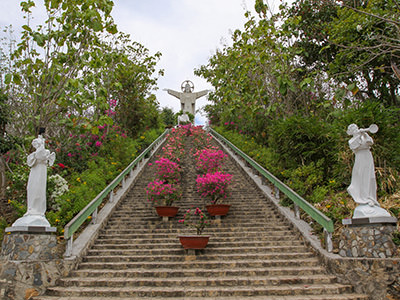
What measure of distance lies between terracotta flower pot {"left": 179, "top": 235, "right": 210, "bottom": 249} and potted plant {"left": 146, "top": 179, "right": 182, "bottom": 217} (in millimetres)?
1873

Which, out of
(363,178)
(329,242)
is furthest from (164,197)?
(363,178)

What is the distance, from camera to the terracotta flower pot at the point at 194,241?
22.3ft

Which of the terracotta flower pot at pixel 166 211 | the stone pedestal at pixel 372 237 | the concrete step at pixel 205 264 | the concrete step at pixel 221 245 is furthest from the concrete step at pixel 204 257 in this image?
the terracotta flower pot at pixel 166 211

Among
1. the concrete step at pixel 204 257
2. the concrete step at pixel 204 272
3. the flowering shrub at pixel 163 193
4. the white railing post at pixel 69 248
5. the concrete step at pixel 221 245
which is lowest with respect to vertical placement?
the concrete step at pixel 204 272

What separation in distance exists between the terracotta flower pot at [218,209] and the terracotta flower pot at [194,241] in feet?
6.00

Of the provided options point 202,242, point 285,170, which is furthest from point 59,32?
point 285,170

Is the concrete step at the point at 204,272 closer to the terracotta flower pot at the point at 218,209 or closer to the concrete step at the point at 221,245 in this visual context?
the concrete step at the point at 221,245

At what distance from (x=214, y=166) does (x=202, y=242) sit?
4.77 meters

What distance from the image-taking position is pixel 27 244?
5.91m

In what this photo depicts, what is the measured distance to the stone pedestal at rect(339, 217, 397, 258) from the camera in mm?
5520

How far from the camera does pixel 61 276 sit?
6.12 meters

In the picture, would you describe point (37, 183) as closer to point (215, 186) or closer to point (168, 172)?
point (215, 186)

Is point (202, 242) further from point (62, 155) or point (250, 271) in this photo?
point (62, 155)

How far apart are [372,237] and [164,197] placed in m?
4.96
